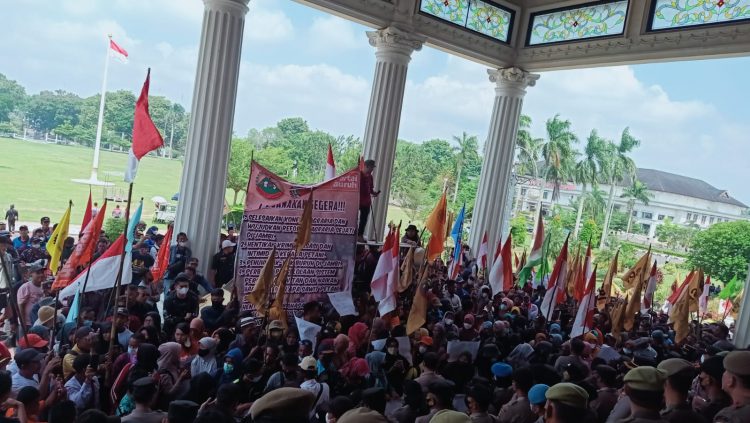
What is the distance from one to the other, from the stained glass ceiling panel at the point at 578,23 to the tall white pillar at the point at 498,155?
94cm

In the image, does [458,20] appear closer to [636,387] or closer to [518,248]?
[636,387]

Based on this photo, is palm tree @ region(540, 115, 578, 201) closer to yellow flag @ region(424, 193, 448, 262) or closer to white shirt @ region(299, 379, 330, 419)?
yellow flag @ region(424, 193, 448, 262)

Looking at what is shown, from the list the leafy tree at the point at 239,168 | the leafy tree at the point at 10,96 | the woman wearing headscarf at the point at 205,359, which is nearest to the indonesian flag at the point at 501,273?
the woman wearing headscarf at the point at 205,359

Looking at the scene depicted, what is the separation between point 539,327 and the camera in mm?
7039

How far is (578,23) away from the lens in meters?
11.4

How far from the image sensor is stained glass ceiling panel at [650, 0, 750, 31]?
898 centimetres

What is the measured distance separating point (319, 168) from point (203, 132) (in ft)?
87.6

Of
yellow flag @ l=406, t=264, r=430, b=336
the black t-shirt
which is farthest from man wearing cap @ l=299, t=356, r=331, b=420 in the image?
the black t-shirt

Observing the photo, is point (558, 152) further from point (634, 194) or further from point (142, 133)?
point (142, 133)

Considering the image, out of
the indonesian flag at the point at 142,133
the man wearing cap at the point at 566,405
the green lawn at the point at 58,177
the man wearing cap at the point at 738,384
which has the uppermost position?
the indonesian flag at the point at 142,133

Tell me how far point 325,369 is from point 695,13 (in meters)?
9.22

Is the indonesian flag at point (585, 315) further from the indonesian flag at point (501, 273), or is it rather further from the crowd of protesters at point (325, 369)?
the indonesian flag at point (501, 273)

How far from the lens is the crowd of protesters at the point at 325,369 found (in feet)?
9.06

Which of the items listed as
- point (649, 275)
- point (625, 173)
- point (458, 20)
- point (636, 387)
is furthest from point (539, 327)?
point (625, 173)
